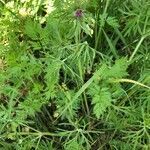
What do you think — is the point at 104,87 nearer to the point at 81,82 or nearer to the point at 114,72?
the point at 114,72

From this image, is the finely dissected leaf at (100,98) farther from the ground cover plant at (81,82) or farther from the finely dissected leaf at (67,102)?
the finely dissected leaf at (67,102)

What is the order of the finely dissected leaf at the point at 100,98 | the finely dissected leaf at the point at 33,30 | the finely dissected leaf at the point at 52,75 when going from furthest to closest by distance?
the finely dissected leaf at the point at 33,30
the finely dissected leaf at the point at 52,75
the finely dissected leaf at the point at 100,98

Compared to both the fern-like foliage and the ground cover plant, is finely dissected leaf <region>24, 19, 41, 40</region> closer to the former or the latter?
the ground cover plant

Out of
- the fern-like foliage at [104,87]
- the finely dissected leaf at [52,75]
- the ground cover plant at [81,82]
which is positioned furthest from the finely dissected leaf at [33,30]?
the fern-like foliage at [104,87]

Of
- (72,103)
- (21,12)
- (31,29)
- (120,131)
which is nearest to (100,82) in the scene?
(72,103)

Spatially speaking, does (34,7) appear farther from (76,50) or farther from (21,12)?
(76,50)

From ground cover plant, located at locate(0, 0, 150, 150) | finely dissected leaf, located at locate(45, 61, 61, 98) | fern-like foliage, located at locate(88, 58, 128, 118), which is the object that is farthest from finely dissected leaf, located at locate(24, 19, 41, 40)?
fern-like foliage, located at locate(88, 58, 128, 118)

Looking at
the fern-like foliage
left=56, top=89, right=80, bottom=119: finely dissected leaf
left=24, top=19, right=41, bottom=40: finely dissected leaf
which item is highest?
left=24, top=19, right=41, bottom=40: finely dissected leaf

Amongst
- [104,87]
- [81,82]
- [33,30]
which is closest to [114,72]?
[104,87]
